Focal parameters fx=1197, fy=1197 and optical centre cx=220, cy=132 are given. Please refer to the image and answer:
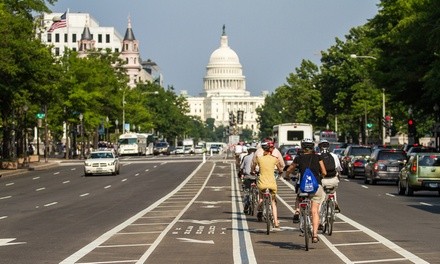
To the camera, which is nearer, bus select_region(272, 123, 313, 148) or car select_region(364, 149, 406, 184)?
car select_region(364, 149, 406, 184)

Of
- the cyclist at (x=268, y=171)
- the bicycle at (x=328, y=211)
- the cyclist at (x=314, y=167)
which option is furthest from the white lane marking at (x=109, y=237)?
the bicycle at (x=328, y=211)

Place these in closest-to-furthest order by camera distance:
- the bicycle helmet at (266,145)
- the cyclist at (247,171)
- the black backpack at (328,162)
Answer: the black backpack at (328,162) < the bicycle helmet at (266,145) < the cyclist at (247,171)

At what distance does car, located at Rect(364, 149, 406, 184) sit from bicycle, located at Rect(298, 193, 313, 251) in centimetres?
3014

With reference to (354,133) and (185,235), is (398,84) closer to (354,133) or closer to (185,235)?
(185,235)

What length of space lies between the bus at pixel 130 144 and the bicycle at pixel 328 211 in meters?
111

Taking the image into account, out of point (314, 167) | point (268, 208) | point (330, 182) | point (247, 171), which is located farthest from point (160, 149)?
point (314, 167)

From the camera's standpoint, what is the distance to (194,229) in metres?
24.7

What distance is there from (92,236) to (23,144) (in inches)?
2563

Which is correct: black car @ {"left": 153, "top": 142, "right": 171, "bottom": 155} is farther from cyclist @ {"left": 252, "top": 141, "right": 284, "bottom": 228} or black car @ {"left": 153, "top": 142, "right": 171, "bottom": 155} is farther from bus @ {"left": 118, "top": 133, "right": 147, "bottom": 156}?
cyclist @ {"left": 252, "top": 141, "right": 284, "bottom": 228}

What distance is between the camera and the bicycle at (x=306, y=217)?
62.7ft

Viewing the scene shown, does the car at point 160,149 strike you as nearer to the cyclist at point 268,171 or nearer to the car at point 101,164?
the car at point 101,164

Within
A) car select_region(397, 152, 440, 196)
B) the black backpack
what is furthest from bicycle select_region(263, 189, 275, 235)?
car select_region(397, 152, 440, 196)

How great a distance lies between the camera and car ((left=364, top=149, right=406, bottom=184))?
50188 millimetres

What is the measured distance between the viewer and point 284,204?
1403 inches
